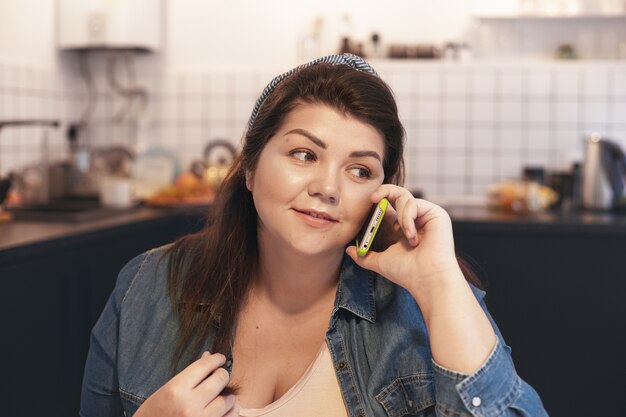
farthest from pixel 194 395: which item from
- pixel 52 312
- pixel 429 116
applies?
pixel 429 116

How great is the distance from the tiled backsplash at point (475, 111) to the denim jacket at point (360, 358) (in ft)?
7.60

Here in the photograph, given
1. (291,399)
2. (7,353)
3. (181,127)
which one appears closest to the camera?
(291,399)

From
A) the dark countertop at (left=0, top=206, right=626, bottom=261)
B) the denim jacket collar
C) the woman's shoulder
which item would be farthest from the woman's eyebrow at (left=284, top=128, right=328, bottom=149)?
the dark countertop at (left=0, top=206, right=626, bottom=261)

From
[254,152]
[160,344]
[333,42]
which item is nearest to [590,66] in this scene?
[333,42]

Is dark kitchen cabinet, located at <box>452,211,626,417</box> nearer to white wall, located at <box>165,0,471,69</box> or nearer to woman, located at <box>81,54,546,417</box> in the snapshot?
white wall, located at <box>165,0,471,69</box>

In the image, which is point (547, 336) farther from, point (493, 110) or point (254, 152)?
point (254, 152)

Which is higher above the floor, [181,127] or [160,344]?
[181,127]

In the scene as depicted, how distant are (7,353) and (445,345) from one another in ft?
4.21

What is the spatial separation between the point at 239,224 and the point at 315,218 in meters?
0.26

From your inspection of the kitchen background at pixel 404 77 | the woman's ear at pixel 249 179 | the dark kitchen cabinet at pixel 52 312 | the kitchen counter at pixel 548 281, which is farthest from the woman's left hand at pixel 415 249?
the kitchen background at pixel 404 77

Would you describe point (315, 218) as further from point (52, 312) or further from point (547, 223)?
point (547, 223)

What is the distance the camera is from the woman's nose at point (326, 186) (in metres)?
1.27

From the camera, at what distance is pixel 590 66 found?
365cm

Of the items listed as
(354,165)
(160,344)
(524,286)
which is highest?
(354,165)
